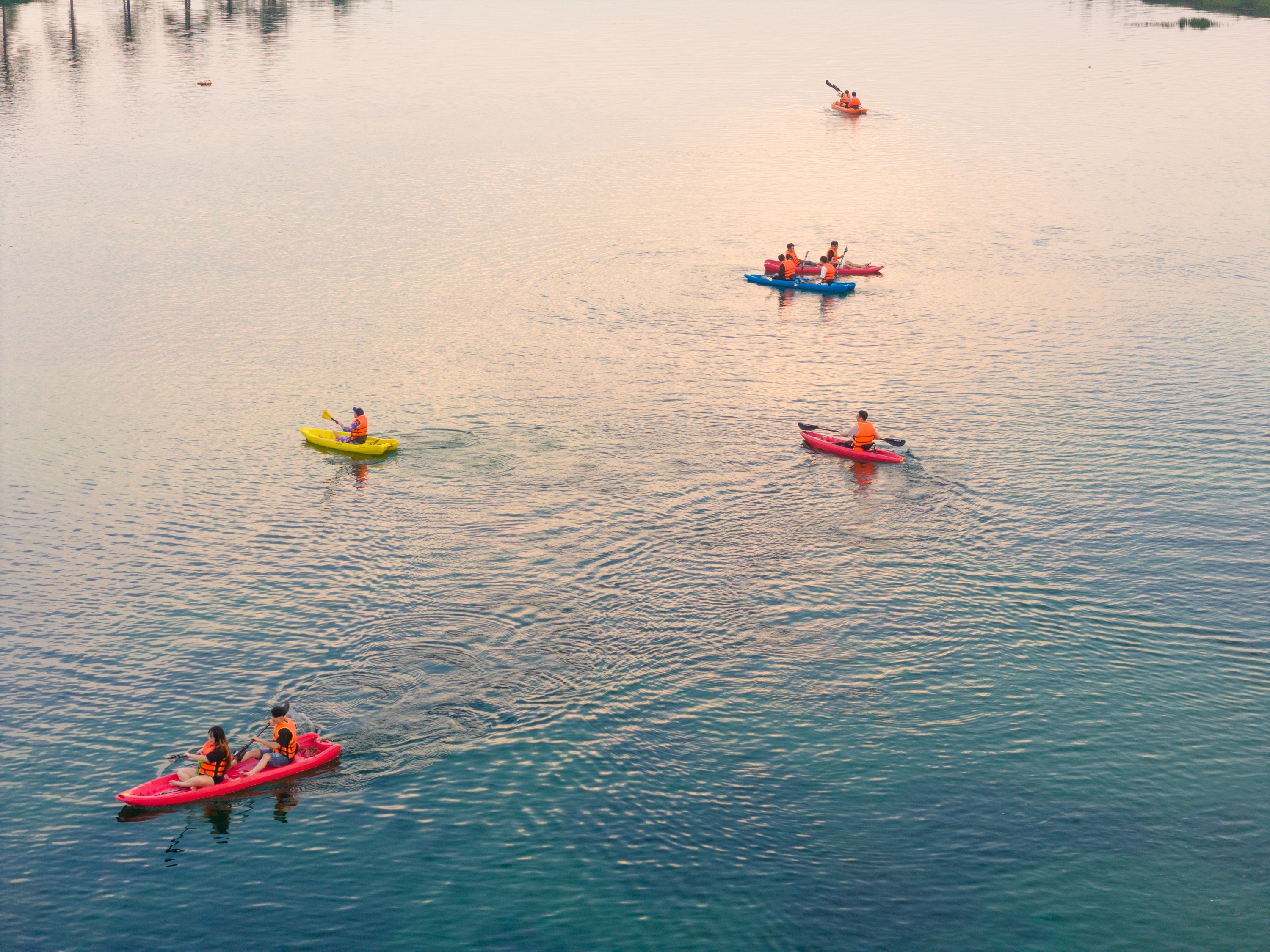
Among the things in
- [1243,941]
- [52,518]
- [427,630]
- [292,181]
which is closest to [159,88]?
[292,181]

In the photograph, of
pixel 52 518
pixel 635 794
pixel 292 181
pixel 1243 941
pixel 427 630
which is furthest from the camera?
pixel 292 181

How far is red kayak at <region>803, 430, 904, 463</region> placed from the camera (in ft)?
179

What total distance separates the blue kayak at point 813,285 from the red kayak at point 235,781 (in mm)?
54307

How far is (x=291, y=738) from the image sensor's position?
113ft

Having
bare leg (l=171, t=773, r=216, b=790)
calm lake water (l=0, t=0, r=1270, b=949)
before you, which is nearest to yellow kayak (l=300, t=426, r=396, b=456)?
calm lake water (l=0, t=0, r=1270, b=949)

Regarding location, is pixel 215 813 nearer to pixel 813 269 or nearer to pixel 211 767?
pixel 211 767

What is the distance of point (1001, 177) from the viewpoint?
11112 cm

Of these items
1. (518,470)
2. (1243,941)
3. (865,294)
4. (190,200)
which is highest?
(190,200)

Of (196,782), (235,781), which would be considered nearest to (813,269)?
(235,781)

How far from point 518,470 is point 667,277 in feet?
108

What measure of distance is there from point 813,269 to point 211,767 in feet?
193

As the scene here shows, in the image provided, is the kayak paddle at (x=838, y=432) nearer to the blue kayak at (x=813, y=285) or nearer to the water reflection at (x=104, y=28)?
the blue kayak at (x=813, y=285)

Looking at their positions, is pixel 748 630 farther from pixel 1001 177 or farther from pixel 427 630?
pixel 1001 177

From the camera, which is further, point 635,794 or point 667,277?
point 667,277
